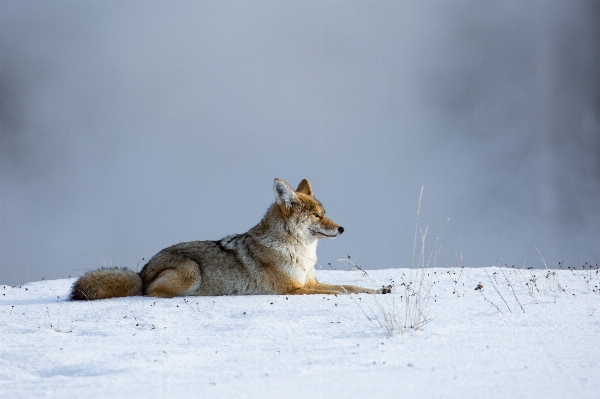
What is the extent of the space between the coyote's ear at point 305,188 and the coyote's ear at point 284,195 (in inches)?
31.7

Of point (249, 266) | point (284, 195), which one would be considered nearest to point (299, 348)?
point (249, 266)

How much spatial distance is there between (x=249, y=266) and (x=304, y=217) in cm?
125

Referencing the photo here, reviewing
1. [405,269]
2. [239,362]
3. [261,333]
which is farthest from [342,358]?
[405,269]

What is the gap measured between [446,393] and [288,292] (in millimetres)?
5533

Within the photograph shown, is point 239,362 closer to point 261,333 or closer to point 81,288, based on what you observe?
point 261,333

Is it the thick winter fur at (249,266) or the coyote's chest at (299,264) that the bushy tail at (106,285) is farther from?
the coyote's chest at (299,264)

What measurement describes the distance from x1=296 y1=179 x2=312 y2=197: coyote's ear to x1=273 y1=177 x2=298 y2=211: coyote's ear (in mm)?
806

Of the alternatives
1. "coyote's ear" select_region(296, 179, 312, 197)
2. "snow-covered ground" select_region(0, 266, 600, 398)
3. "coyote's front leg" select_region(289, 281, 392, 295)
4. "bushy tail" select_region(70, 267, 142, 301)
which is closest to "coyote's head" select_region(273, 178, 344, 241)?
"coyote's ear" select_region(296, 179, 312, 197)

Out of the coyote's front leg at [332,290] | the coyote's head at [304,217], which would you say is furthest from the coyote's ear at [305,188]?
the coyote's front leg at [332,290]

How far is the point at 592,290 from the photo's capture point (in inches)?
384

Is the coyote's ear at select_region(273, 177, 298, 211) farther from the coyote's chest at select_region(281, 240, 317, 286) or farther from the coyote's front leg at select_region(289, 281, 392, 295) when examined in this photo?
the coyote's front leg at select_region(289, 281, 392, 295)

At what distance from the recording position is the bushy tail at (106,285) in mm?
9766

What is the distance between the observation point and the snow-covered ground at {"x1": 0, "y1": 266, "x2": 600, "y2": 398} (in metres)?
4.56

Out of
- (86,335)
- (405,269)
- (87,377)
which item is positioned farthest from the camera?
(405,269)
